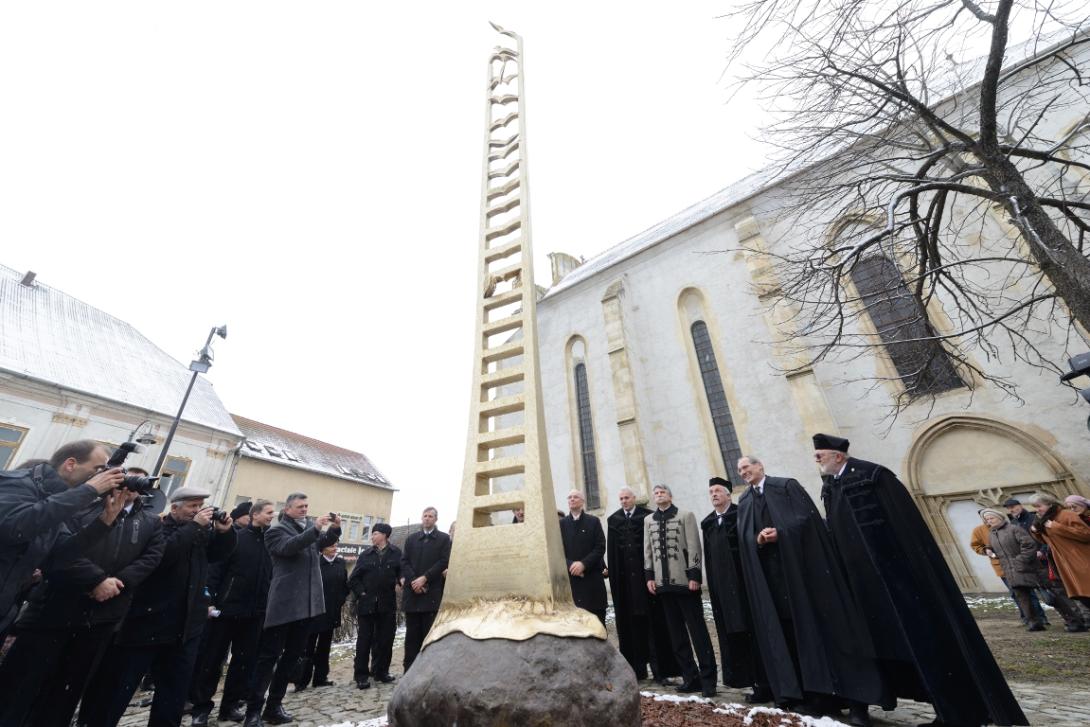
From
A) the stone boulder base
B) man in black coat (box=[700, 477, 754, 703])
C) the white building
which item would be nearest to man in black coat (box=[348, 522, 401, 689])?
man in black coat (box=[700, 477, 754, 703])

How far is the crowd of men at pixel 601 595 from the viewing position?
2.52 metres

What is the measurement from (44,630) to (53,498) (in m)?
0.94

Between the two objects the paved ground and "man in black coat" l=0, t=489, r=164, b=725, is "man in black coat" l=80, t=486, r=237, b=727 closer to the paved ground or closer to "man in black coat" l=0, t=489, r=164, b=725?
"man in black coat" l=0, t=489, r=164, b=725

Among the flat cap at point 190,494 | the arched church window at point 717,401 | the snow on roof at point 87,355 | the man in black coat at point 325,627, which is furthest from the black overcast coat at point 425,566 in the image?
the snow on roof at point 87,355

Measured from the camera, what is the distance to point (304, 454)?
78.1ft

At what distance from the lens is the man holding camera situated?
3.54 m

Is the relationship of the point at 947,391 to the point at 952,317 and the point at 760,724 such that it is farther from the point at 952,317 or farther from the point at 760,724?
the point at 760,724

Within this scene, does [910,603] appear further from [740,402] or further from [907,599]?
[740,402]

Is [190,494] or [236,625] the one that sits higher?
[190,494]

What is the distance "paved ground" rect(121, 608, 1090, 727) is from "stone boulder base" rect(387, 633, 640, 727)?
2.58 m

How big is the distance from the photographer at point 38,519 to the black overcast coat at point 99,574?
100 mm

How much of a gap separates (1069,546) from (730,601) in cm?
453

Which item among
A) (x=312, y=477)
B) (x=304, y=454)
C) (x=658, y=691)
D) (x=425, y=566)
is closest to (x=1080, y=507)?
(x=658, y=691)

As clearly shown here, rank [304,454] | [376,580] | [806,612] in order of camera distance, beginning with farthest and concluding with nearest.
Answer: [304,454] < [376,580] < [806,612]
